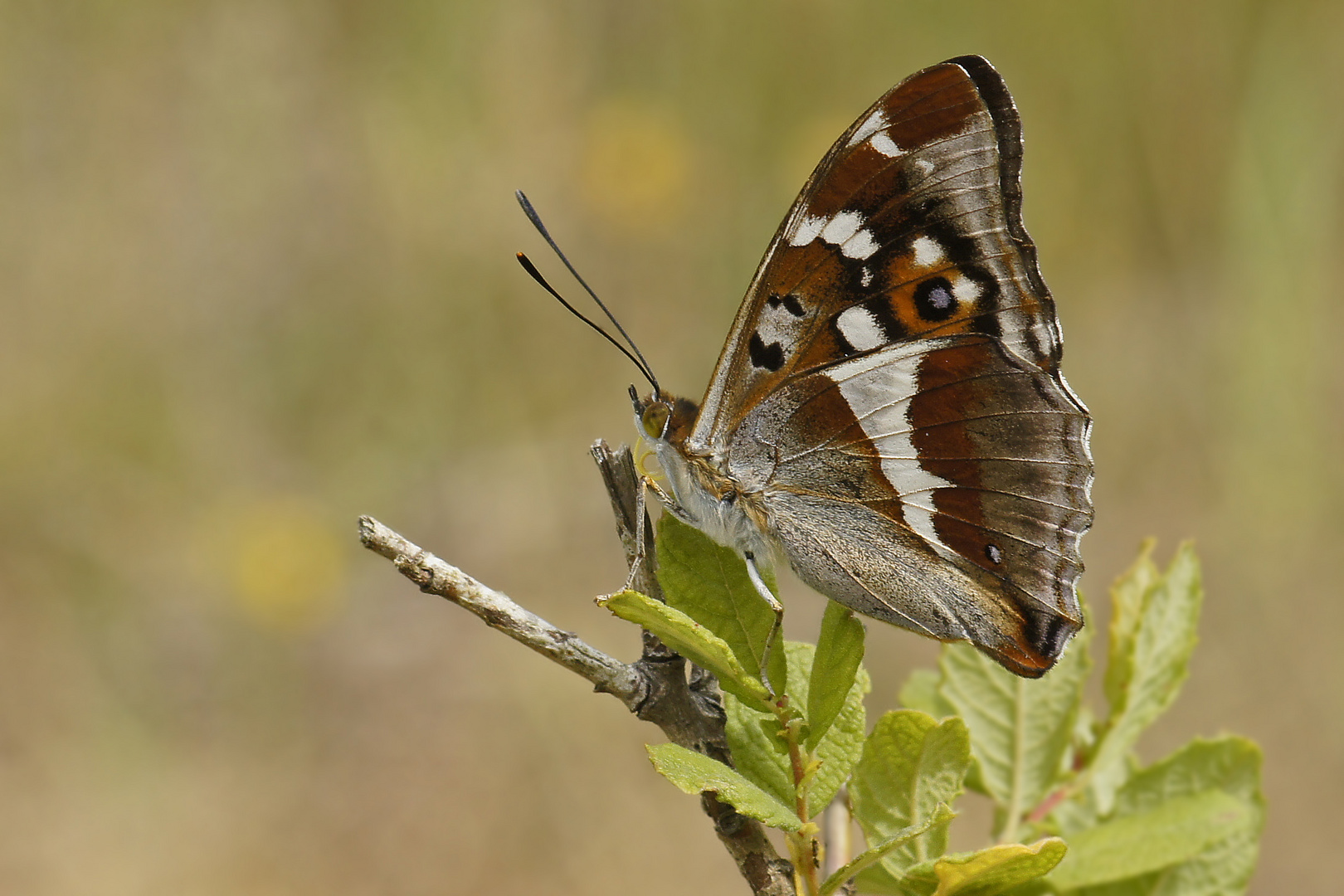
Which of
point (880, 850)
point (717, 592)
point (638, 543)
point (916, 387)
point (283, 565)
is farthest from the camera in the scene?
point (283, 565)

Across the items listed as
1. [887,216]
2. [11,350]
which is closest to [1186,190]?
[887,216]

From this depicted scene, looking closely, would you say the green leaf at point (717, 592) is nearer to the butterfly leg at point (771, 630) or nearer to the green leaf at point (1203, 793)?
the butterfly leg at point (771, 630)

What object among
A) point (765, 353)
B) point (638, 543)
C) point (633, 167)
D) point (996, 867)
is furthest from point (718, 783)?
point (633, 167)

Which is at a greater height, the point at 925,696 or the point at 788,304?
the point at 788,304

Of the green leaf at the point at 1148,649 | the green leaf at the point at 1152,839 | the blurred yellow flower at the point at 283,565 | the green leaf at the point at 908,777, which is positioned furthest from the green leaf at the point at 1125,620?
the blurred yellow flower at the point at 283,565

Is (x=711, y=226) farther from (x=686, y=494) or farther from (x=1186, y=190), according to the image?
(x=686, y=494)

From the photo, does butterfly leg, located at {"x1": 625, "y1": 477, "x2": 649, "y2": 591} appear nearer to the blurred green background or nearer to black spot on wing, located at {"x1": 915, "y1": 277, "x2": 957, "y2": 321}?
black spot on wing, located at {"x1": 915, "y1": 277, "x2": 957, "y2": 321}

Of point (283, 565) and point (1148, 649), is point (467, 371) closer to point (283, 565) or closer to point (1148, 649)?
point (283, 565)
